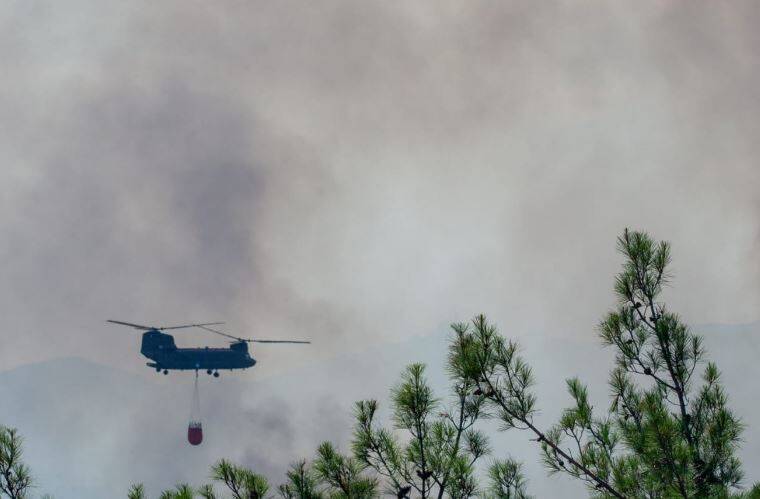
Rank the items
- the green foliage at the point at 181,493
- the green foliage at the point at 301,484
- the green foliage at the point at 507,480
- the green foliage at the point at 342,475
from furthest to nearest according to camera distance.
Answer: the green foliage at the point at 507,480
the green foliage at the point at 301,484
the green foliage at the point at 342,475
the green foliage at the point at 181,493

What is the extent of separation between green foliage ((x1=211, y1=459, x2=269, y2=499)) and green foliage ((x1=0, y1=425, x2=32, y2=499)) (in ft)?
10.8

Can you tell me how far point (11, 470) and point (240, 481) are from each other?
385 cm

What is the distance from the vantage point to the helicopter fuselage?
97750 millimetres

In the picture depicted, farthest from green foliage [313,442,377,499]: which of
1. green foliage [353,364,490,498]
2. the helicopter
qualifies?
the helicopter

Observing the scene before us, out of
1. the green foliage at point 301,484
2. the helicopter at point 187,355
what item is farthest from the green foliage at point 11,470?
the helicopter at point 187,355

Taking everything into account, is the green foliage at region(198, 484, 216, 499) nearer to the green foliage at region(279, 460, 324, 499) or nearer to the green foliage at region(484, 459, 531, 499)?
the green foliage at region(279, 460, 324, 499)

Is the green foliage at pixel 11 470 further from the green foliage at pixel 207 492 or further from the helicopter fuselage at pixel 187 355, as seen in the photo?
the helicopter fuselage at pixel 187 355

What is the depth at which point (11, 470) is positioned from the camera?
12336 millimetres

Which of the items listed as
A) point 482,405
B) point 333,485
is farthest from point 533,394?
point 333,485

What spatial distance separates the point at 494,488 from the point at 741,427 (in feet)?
14.4

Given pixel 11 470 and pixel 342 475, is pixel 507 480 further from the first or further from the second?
pixel 11 470

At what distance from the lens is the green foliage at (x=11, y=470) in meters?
12.3

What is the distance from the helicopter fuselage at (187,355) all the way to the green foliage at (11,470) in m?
86.0

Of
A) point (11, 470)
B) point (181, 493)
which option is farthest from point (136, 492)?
point (11, 470)
